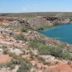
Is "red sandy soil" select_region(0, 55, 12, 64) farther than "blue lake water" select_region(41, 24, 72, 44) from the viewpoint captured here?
No

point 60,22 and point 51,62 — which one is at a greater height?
point 51,62

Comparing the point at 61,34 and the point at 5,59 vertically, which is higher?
the point at 5,59

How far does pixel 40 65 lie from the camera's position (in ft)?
53.9

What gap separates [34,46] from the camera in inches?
945

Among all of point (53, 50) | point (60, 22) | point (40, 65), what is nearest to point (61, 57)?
point (53, 50)

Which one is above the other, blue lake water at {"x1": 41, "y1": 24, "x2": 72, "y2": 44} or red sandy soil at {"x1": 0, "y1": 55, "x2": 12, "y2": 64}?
red sandy soil at {"x1": 0, "y1": 55, "x2": 12, "y2": 64}

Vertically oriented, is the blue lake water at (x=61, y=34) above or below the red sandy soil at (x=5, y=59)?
below

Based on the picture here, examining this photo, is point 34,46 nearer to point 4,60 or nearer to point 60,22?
point 4,60

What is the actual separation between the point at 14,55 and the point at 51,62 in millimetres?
2687

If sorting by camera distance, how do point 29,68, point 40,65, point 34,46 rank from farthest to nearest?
point 34,46, point 40,65, point 29,68

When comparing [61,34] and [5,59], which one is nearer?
[5,59]

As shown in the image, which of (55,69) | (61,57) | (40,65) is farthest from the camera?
(61,57)

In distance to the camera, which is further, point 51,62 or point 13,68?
point 51,62

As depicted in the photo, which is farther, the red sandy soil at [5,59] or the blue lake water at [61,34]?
the blue lake water at [61,34]
